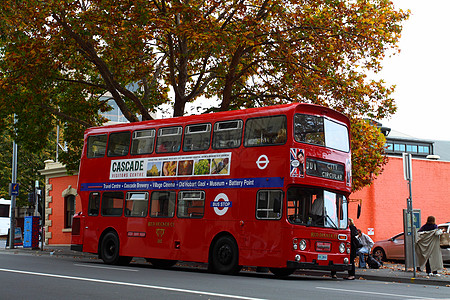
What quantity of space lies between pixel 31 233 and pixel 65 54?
36.9 ft

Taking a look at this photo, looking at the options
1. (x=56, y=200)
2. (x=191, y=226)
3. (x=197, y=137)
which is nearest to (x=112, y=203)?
(x=191, y=226)

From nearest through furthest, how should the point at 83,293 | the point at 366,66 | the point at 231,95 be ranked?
the point at 83,293 < the point at 366,66 < the point at 231,95

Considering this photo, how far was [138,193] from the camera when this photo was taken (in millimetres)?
19328

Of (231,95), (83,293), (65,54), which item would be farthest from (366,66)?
(83,293)

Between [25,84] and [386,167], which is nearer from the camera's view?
[25,84]

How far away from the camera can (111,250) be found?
20.4 meters

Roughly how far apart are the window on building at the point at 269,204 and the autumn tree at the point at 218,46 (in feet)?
17.6

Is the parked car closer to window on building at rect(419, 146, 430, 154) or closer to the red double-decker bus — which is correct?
the red double-decker bus

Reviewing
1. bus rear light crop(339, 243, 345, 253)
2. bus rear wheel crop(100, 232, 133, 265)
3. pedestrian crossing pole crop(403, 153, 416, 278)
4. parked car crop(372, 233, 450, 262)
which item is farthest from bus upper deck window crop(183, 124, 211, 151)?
parked car crop(372, 233, 450, 262)

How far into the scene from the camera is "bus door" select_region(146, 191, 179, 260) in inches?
719

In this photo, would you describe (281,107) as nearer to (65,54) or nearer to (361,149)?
(361,149)

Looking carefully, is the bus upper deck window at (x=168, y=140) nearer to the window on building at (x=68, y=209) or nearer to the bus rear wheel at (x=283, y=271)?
the bus rear wheel at (x=283, y=271)

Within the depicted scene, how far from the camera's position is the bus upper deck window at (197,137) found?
1767 cm

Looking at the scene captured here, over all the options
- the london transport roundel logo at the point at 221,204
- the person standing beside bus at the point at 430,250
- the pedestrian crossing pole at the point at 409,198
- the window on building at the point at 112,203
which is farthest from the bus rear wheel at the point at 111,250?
the person standing beside bus at the point at 430,250
